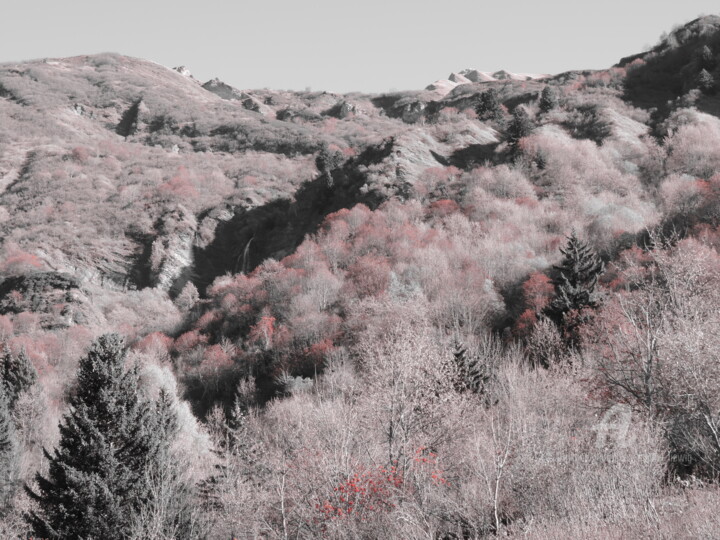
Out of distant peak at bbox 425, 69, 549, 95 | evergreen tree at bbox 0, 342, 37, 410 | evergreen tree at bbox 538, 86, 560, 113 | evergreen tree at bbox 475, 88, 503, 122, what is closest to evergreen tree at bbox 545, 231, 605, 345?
evergreen tree at bbox 0, 342, 37, 410

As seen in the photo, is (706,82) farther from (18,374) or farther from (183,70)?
(183,70)

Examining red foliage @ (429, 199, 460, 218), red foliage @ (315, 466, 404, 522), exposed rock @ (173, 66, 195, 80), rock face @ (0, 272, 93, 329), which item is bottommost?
rock face @ (0, 272, 93, 329)

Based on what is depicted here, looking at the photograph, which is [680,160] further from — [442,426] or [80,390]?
[80,390]

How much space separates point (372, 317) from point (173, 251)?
37.6 metres

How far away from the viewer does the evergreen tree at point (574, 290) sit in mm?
30172

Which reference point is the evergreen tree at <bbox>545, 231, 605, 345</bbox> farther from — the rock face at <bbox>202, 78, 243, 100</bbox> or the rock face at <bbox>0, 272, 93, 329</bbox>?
the rock face at <bbox>202, 78, 243, 100</bbox>

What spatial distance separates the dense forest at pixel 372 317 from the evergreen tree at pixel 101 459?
0.09 meters

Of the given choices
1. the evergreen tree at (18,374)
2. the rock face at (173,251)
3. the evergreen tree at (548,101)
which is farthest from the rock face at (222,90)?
the evergreen tree at (18,374)

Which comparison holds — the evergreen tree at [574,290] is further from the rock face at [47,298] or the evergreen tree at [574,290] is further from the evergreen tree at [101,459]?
the rock face at [47,298]

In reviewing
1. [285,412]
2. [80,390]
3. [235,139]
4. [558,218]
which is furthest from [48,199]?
[558,218]

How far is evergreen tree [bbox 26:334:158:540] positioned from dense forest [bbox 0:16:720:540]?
0.09 metres

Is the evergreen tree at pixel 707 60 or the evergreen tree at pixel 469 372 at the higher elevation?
the evergreen tree at pixel 707 60

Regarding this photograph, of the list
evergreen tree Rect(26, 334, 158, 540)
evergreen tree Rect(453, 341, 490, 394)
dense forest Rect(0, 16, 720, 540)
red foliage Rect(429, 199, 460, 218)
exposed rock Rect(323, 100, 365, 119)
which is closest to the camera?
dense forest Rect(0, 16, 720, 540)

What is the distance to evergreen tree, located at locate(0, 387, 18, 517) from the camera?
2523cm
